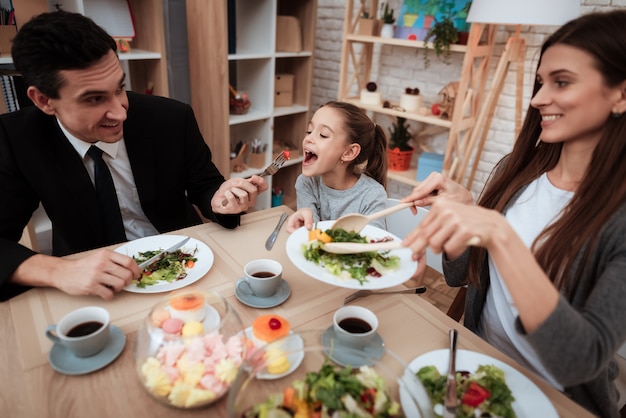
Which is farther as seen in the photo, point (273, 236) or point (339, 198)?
point (339, 198)

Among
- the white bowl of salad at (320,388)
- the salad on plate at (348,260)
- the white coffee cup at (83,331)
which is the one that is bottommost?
the white coffee cup at (83,331)

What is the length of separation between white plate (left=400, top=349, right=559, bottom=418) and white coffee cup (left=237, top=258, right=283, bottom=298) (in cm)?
41

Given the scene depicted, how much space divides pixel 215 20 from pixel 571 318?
264 cm

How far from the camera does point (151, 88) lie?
2.58 metres

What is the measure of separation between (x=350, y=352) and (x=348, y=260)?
33 cm

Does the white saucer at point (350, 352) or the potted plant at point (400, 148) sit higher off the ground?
the white saucer at point (350, 352)

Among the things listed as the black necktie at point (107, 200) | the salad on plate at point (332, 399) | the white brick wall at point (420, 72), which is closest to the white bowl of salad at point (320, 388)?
the salad on plate at point (332, 399)

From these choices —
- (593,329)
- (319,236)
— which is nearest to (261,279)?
(319,236)

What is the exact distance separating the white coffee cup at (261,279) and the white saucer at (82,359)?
33 cm

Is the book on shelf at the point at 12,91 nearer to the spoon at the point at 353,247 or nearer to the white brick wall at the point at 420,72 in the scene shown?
the spoon at the point at 353,247

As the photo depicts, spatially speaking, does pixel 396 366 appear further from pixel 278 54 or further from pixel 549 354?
pixel 278 54

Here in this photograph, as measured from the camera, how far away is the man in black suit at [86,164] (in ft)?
3.65

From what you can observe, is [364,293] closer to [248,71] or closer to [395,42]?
[395,42]

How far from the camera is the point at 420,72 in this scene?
3.16m
